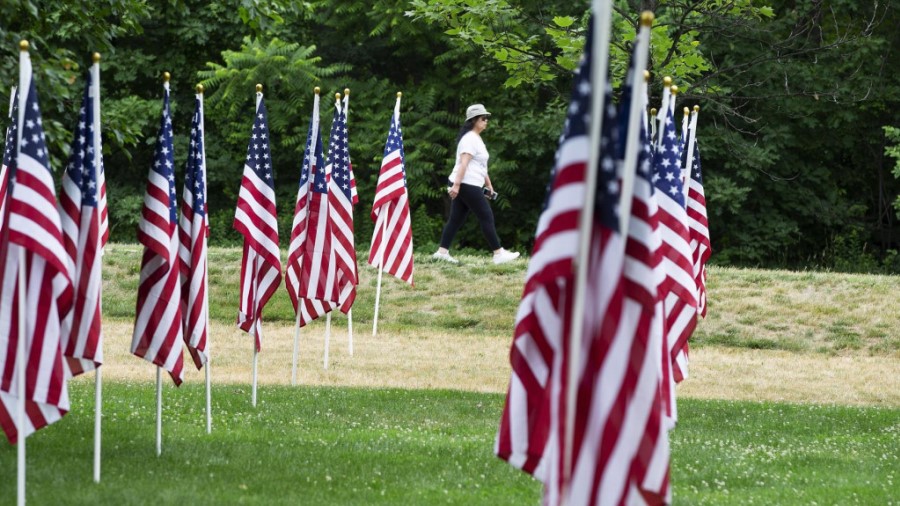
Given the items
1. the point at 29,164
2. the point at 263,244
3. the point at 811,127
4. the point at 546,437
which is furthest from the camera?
the point at 811,127

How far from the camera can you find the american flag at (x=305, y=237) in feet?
42.8

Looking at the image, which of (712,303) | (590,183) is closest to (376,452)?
(590,183)

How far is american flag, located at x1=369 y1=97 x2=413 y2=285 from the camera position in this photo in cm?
1600

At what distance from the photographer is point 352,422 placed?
1076 centimetres

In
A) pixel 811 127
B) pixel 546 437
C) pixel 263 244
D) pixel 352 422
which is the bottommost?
pixel 352 422

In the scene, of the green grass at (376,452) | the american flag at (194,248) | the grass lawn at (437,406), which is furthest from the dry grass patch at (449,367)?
the american flag at (194,248)

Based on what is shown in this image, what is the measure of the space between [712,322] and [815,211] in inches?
498

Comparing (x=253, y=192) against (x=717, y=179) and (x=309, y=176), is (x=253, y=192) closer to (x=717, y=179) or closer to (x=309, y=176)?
(x=309, y=176)

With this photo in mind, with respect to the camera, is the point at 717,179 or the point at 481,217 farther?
the point at 717,179

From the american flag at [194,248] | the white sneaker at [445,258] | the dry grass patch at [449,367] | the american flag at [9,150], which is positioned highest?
the american flag at [9,150]

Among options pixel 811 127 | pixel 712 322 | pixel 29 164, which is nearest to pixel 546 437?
pixel 29 164

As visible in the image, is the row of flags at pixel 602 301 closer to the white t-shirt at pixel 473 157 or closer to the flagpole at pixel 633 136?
the flagpole at pixel 633 136

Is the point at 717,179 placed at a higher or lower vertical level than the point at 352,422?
higher

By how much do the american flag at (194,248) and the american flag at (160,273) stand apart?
0.57m
